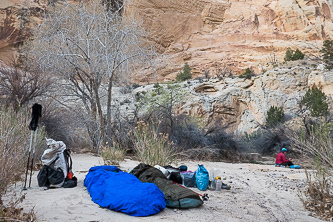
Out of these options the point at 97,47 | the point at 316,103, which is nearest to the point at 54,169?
the point at 97,47

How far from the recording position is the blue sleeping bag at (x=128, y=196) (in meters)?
3.22

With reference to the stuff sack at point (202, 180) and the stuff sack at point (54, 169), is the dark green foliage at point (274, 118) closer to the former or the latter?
the stuff sack at point (202, 180)

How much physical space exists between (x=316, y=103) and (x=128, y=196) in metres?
16.9

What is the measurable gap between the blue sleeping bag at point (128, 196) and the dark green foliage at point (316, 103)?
15.7 meters

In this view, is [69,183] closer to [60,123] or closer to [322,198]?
[322,198]

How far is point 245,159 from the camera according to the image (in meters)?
12.3

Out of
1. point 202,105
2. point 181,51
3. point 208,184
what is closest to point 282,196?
point 208,184

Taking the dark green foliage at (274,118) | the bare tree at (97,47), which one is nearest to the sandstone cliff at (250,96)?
the dark green foliage at (274,118)

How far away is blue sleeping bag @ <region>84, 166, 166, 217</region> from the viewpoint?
3223mm

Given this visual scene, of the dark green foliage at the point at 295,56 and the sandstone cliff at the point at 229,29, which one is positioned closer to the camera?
the dark green foliage at the point at 295,56

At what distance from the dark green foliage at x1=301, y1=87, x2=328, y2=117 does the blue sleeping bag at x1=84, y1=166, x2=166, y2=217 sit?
51.5ft

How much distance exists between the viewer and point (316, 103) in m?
17.1

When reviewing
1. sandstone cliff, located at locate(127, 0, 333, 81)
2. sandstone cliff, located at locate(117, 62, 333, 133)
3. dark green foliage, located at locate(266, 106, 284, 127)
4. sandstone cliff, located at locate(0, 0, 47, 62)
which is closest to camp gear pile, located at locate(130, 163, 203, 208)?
→ dark green foliage, located at locate(266, 106, 284, 127)

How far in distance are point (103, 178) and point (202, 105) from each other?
19.4m
